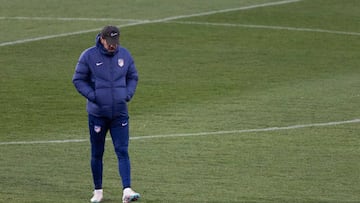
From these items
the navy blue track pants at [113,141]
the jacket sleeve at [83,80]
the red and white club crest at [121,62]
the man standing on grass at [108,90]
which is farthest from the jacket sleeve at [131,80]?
the jacket sleeve at [83,80]

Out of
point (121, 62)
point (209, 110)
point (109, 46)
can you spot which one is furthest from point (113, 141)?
point (209, 110)

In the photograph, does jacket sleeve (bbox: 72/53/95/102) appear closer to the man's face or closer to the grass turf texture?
the man's face

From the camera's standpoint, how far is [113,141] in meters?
14.1

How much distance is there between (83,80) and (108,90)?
0.36 meters

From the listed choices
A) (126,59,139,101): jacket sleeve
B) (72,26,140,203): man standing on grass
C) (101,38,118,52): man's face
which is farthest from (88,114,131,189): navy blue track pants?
(101,38,118,52): man's face

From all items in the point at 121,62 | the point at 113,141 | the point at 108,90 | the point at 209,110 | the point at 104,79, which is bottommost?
the point at 209,110

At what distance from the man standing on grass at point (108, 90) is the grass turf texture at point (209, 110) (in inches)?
20.5

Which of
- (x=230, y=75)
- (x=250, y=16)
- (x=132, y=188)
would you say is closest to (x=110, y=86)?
(x=132, y=188)

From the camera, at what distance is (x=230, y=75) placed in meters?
23.5

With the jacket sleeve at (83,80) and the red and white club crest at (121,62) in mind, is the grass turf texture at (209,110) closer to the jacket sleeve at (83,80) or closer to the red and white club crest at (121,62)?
the jacket sleeve at (83,80)

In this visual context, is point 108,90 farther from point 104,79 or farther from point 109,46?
point 109,46

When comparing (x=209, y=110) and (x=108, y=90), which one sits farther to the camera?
(x=209, y=110)

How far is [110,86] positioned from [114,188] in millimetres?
1632

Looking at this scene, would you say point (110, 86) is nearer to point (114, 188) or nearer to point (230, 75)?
point (114, 188)
